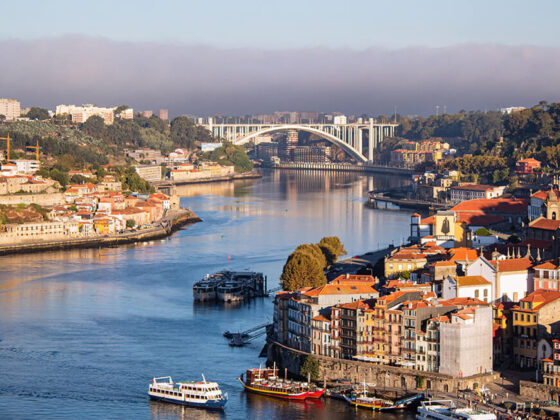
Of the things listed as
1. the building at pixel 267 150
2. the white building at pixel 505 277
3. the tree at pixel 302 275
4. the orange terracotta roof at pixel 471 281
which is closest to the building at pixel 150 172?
the building at pixel 267 150

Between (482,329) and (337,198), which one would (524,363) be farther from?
(337,198)

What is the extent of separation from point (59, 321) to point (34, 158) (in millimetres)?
19909

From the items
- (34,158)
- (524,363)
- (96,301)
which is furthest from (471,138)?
(524,363)

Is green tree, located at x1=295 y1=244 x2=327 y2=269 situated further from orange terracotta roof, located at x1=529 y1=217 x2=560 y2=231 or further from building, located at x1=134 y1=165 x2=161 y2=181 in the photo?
building, located at x1=134 y1=165 x2=161 y2=181

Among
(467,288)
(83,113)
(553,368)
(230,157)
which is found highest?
(83,113)

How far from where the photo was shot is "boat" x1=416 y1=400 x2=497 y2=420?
30.9ft

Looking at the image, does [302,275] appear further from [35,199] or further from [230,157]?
[230,157]

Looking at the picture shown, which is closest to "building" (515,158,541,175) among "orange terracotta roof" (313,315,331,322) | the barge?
the barge

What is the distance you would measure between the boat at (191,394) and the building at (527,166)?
21.2 metres

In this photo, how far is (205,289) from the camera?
15.9 m

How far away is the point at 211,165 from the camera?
4884 centimetres

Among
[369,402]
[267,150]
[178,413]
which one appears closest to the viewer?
[369,402]

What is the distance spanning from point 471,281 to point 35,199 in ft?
52.8

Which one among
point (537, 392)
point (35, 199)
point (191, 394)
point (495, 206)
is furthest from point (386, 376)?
point (35, 199)
